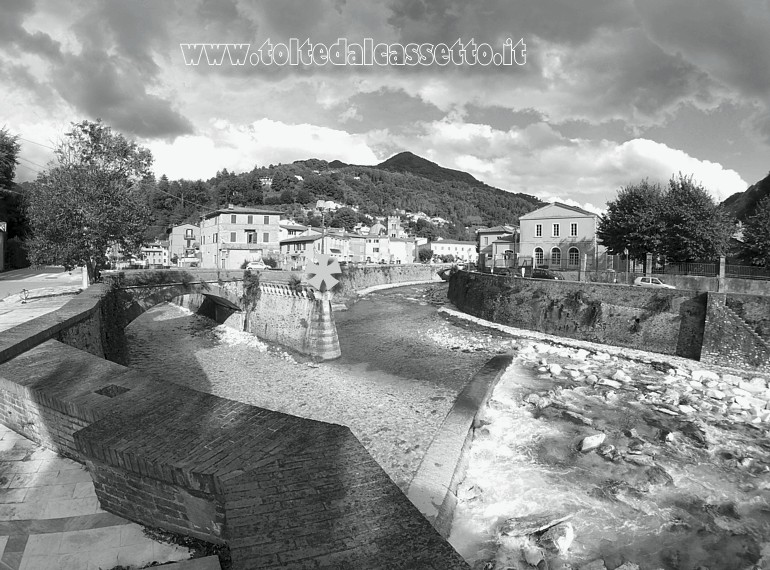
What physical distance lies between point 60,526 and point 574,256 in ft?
173

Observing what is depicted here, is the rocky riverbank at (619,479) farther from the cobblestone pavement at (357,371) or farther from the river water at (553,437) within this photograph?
the cobblestone pavement at (357,371)

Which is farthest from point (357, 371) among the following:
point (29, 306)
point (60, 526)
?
point (60, 526)

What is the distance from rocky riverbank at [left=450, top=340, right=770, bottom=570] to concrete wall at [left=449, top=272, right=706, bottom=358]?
5604 mm

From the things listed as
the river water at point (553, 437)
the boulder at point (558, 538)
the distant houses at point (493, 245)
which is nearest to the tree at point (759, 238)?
the distant houses at point (493, 245)

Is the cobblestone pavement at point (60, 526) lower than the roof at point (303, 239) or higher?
lower

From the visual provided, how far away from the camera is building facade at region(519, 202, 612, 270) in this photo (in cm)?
4916

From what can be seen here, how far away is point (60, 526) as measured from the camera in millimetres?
4129

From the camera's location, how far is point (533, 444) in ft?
35.3

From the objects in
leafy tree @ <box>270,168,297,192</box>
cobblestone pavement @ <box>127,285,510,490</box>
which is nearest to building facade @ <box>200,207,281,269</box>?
cobblestone pavement @ <box>127,285,510,490</box>

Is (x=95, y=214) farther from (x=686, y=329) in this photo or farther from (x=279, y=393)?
(x=686, y=329)

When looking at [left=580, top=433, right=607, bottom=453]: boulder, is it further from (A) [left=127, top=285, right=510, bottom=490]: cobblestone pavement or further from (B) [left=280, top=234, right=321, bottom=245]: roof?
(B) [left=280, top=234, right=321, bottom=245]: roof

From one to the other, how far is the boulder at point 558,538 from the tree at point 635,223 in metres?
31.0

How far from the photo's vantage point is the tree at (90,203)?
17.5m

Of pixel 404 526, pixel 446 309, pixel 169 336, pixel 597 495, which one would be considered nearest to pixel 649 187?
pixel 446 309
